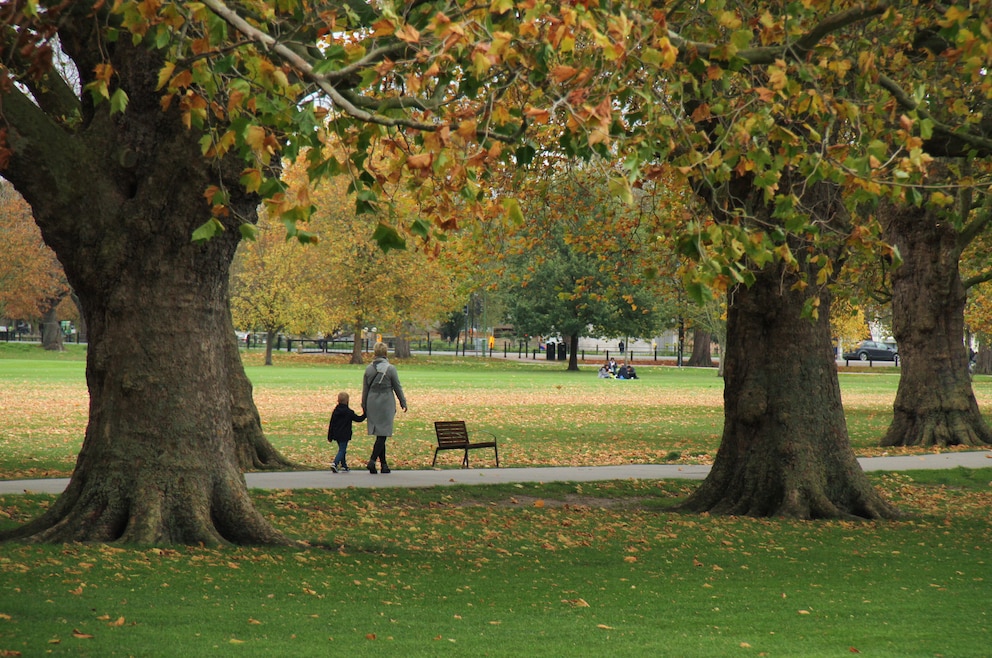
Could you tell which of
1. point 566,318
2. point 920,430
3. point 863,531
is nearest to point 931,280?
Result: point 920,430

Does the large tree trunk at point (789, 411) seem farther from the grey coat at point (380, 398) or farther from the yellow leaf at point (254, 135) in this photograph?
the yellow leaf at point (254, 135)

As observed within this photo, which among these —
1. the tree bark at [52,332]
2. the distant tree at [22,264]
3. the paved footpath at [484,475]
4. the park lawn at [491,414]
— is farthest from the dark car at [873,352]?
the paved footpath at [484,475]

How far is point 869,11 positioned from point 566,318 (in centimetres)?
5283

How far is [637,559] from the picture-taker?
35.6ft

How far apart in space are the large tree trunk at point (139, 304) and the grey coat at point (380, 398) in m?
6.17

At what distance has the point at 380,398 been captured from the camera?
53.6 feet

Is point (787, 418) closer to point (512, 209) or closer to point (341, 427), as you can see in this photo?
point (341, 427)

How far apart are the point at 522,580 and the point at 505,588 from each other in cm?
46

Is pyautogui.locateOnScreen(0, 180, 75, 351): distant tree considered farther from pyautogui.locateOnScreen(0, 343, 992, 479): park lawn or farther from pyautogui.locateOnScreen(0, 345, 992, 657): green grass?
pyautogui.locateOnScreen(0, 345, 992, 657): green grass

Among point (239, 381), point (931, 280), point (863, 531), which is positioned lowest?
point (863, 531)

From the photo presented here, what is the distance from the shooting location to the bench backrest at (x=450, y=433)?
17.6 m

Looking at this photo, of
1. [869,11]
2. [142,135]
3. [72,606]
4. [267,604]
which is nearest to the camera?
[72,606]

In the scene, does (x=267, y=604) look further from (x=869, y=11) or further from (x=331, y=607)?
(x=869, y=11)

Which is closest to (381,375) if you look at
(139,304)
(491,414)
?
(139,304)
